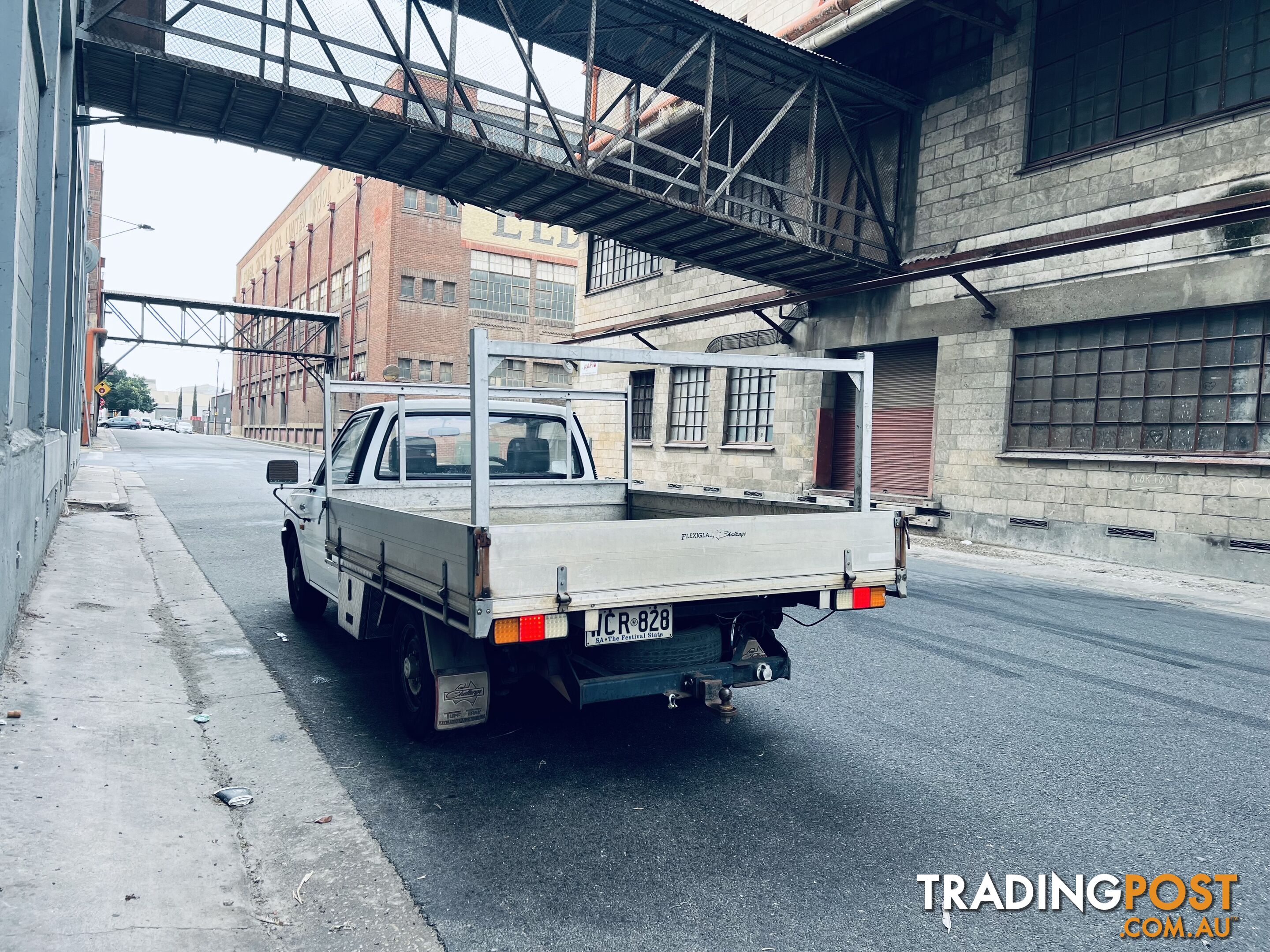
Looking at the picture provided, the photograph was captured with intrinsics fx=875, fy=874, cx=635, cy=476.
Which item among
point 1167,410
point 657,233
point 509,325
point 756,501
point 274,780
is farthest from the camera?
point 509,325

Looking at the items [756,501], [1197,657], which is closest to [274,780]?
[756,501]

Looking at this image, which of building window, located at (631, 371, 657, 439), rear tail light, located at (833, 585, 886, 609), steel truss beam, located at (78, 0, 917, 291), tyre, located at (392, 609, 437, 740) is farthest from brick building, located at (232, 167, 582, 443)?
rear tail light, located at (833, 585, 886, 609)

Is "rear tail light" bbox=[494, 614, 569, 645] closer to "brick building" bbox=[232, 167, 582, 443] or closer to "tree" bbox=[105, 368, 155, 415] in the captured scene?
"brick building" bbox=[232, 167, 582, 443]

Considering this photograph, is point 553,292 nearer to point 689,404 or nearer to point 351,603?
point 689,404

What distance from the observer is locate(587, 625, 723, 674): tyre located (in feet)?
13.3

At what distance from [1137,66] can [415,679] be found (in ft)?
43.7

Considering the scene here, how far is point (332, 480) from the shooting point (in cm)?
643

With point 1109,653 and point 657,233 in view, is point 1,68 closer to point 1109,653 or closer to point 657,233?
point 1109,653

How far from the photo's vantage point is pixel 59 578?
24.7ft

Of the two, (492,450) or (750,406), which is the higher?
(750,406)

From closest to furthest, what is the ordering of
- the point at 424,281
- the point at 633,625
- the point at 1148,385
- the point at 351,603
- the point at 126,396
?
the point at 633,625
the point at 351,603
the point at 1148,385
the point at 424,281
the point at 126,396

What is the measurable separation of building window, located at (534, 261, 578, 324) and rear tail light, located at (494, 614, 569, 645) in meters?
46.8

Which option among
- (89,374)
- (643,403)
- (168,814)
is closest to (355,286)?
(89,374)

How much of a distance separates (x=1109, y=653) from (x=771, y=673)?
3.90 m
